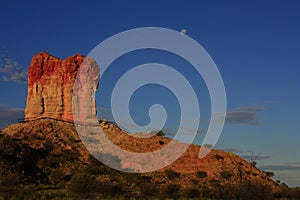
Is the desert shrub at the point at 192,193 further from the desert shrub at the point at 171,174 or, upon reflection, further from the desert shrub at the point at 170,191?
the desert shrub at the point at 171,174

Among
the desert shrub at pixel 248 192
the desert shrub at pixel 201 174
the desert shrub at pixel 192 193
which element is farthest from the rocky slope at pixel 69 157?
the desert shrub at pixel 248 192

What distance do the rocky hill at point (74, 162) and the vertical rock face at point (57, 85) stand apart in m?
0.22

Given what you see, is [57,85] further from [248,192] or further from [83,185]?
[248,192]

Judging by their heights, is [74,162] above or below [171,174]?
above

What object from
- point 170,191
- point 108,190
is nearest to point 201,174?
point 170,191

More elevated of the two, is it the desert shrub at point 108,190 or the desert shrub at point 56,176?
the desert shrub at point 56,176

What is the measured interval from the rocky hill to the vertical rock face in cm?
22

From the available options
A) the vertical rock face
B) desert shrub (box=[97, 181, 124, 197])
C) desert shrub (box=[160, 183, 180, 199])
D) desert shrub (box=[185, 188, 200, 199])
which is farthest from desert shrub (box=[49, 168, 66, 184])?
the vertical rock face

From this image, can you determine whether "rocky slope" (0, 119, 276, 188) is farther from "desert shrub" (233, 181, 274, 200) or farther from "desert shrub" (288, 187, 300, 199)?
"desert shrub" (233, 181, 274, 200)

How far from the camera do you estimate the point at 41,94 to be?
328 ft

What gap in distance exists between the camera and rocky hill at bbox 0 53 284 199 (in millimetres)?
56438

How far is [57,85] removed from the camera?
100 meters

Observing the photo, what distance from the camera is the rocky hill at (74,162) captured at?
56.4 meters

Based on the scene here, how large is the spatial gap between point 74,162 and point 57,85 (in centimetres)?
2967
